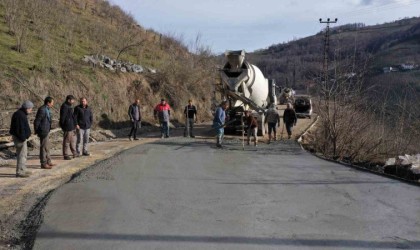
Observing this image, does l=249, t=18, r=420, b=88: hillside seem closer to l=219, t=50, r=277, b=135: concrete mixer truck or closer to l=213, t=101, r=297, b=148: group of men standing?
l=219, t=50, r=277, b=135: concrete mixer truck

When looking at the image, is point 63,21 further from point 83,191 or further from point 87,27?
point 83,191

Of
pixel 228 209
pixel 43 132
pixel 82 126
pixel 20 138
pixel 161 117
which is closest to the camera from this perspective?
pixel 228 209

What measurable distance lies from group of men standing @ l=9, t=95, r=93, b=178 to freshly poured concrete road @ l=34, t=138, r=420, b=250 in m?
1.52

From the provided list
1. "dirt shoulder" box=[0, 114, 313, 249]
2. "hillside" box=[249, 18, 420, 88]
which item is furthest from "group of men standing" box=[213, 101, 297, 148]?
"hillside" box=[249, 18, 420, 88]

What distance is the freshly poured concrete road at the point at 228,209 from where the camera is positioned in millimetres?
7223

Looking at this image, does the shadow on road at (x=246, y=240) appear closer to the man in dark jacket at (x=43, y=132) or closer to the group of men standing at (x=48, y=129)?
the group of men standing at (x=48, y=129)

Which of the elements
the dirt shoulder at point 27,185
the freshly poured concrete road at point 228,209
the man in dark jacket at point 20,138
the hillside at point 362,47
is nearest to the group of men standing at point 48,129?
the man in dark jacket at point 20,138

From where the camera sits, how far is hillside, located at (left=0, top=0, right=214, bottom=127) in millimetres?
22859

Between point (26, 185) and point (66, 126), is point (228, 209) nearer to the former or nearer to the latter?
point (26, 185)

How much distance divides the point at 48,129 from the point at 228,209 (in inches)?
266

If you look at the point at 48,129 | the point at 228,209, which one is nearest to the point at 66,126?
the point at 48,129

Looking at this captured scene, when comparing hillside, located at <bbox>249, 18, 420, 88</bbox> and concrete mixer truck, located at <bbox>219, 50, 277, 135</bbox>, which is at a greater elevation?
hillside, located at <bbox>249, 18, 420, 88</bbox>

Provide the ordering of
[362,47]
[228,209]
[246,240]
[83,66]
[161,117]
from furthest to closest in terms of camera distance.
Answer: [362,47] < [83,66] < [161,117] < [228,209] < [246,240]

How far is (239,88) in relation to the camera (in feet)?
76.8
